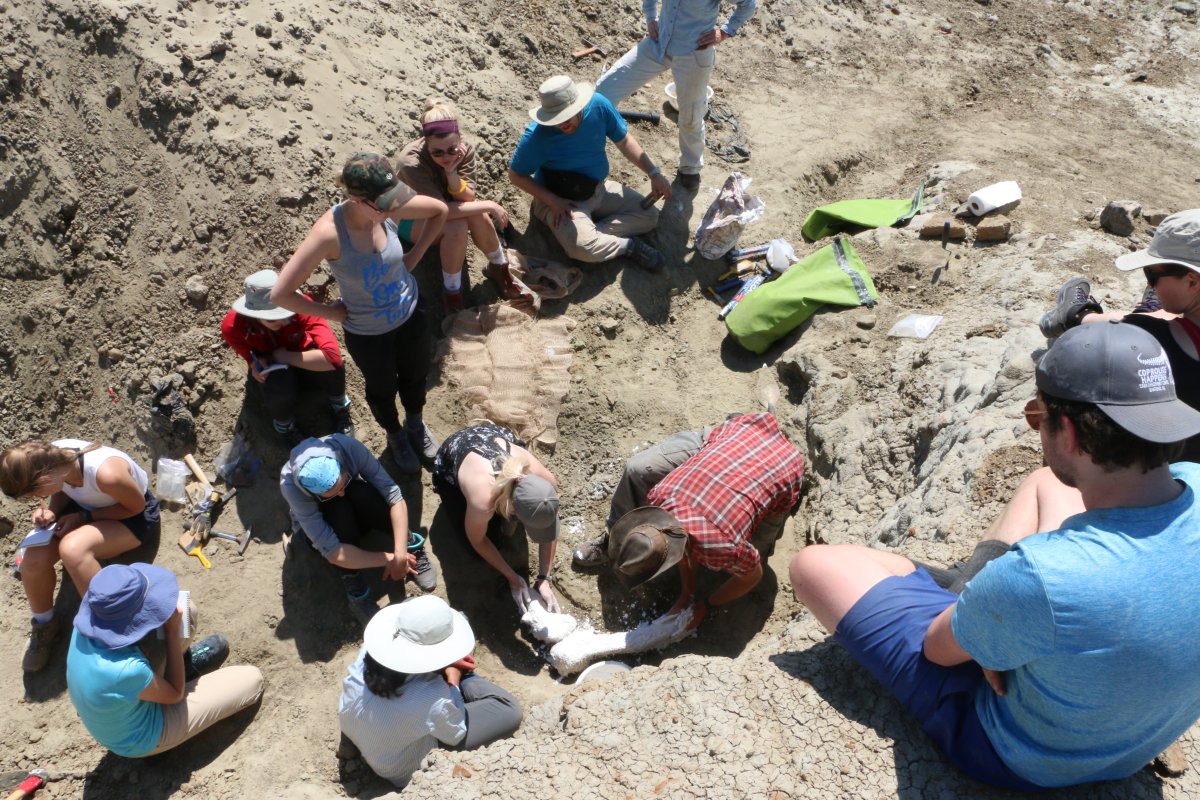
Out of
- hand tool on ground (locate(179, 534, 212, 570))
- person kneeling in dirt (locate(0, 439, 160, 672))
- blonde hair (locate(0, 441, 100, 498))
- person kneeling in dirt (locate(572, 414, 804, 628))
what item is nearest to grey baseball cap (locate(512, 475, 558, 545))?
person kneeling in dirt (locate(572, 414, 804, 628))

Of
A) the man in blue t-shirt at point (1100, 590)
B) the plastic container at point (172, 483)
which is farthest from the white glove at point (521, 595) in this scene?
the man in blue t-shirt at point (1100, 590)

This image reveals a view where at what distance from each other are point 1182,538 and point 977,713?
868 mm

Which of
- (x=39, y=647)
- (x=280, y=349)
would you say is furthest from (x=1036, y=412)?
(x=39, y=647)

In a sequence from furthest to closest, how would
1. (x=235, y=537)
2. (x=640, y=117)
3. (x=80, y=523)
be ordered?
(x=640, y=117)
(x=235, y=537)
(x=80, y=523)

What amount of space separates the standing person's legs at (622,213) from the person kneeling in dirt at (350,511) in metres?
2.68

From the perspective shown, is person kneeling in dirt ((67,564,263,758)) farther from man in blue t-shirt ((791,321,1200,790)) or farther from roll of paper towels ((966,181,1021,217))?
roll of paper towels ((966,181,1021,217))

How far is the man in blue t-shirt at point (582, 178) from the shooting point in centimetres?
562

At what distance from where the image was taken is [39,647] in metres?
4.52

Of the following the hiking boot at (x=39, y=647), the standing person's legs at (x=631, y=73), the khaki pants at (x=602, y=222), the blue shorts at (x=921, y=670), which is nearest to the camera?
the blue shorts at (x=921, y=670)

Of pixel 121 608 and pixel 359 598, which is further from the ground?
pixel 121 608

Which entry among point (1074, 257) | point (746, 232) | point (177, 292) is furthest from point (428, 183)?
point (1074, 257)

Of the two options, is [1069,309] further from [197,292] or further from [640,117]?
[197,292]

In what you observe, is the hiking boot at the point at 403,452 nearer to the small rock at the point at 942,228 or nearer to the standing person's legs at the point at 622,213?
the standing person's legs at the point at 622,213

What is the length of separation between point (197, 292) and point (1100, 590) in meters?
5.06
